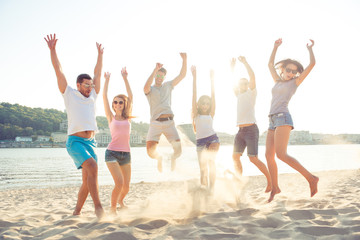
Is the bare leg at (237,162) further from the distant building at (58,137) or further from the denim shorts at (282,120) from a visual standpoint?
the distant building at (58,137)

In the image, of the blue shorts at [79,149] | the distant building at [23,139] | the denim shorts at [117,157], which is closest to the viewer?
the blue shorts at [79,149]

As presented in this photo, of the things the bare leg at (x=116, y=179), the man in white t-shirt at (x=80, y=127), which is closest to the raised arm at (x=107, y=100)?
the man in white t-shirt at (x=80, y=127)

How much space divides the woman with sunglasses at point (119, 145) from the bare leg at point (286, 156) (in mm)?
2569

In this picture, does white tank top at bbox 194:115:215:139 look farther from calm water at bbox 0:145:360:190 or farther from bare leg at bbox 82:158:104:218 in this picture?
bare leg at bbox 82:158:104:218

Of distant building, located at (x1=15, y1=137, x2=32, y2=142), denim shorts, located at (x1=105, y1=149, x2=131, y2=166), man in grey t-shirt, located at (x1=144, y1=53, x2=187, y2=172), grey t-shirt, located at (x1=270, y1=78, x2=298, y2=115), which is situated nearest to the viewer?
denim shorts, located at (x1=105, y1=149, x2=131, y2=166)

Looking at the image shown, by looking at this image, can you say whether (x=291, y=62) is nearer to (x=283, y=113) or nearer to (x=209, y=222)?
(x=283, y=113)

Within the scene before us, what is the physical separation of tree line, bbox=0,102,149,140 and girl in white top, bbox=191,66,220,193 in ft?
370

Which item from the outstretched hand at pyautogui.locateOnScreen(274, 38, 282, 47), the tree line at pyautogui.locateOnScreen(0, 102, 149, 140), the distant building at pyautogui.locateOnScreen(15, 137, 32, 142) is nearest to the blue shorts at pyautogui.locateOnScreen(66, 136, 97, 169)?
the outstretched hand at pyautogui.locateOnScreen(274, 38, 282, 47)

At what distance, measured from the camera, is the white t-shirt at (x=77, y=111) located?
167 inches

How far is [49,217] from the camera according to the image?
470cm

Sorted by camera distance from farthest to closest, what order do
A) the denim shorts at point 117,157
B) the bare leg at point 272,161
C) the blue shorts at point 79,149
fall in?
the bare leg at point 272,161 < the denim shorts at point 117,157 < the blue shorts at point 79,149

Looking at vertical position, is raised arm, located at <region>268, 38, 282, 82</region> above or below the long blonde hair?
above

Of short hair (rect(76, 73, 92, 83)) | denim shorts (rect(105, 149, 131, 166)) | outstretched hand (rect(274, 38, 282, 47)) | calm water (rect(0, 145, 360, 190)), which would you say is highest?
outstretched hand (rect(274, 38, 282, 47))

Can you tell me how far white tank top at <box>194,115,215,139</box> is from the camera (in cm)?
589
